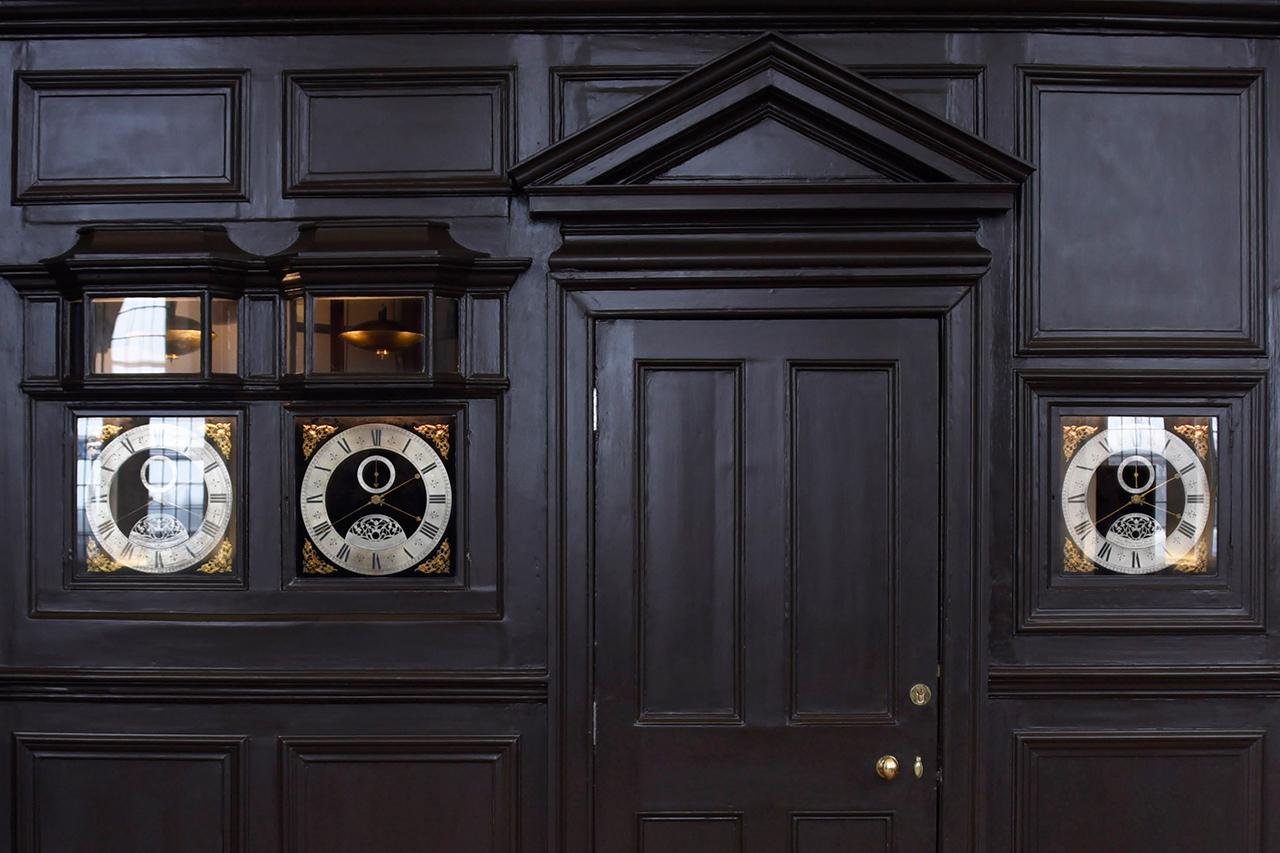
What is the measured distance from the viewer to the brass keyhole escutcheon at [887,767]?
10.00ft

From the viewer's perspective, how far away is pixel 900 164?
3.05 meters

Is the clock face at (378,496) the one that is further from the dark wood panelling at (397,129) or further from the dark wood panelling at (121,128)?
the dark wood panelling at (121,128)

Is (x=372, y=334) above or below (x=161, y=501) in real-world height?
above

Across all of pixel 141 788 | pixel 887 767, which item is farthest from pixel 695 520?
pixel 141 788

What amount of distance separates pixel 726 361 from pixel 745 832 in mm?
1505

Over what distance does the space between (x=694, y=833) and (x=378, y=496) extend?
1487 millimetres

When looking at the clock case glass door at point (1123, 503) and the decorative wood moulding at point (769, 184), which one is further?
the clock case glass door at point (1123, 503)

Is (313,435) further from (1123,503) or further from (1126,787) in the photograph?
(1126,787)

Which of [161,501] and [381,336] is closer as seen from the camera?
[381,336]

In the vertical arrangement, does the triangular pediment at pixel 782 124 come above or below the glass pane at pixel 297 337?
above

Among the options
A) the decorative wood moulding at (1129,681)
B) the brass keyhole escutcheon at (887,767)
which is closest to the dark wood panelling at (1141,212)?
the decorative wood moulding at (1129,681)

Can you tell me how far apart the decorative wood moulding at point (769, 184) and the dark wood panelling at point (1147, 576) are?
682 millimetres

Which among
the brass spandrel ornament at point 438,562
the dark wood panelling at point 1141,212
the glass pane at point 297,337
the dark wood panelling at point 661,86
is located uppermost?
the dark wood panelling at point 661,86

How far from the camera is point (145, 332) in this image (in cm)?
306
